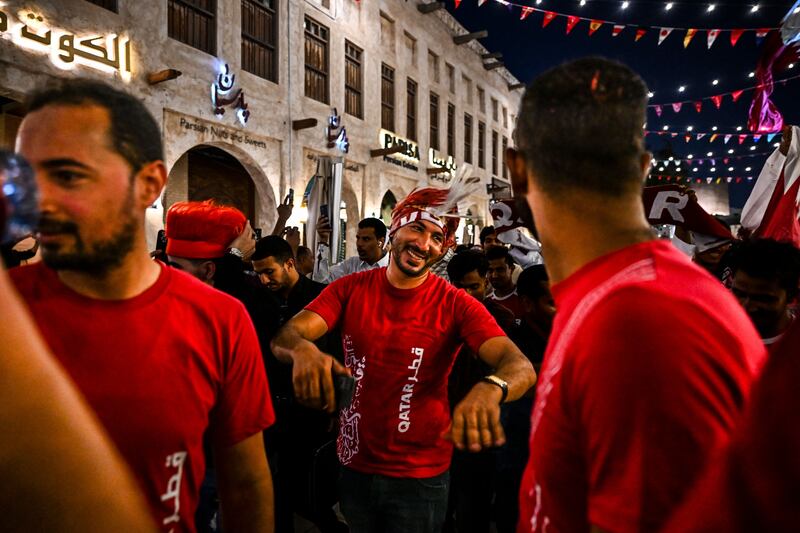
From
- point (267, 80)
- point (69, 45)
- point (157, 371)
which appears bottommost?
point (157, 371)

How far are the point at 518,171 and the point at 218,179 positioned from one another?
12.9 meters

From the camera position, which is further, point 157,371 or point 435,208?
point 435,208

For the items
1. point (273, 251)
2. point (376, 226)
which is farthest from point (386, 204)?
point (273, 251)

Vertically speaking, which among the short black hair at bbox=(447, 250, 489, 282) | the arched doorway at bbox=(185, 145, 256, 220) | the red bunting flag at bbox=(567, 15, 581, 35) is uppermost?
the red bunting flag at bbox=(567, 15, 581, 35)

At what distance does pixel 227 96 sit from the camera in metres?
11.1

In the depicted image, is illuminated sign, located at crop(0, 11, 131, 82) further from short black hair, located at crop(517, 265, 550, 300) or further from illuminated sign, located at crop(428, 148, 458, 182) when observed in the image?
illuminated sign, located at crop(428, 148, 458, 182)

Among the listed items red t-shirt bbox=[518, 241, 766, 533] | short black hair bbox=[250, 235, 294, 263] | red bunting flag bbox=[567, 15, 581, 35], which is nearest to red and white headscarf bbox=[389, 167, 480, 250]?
short black hair bbox=[250, 235, 294, 263]

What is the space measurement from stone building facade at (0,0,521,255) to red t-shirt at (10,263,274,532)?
7.50 feet

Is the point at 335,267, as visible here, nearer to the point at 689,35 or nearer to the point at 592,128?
the point at 592,128

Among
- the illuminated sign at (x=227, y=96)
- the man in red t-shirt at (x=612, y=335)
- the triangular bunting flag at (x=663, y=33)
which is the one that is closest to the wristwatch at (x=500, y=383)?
the man in red t-shirt at (x=612, y=335)

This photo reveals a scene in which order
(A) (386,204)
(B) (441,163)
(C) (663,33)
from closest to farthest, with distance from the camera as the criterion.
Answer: (C) (663,33) → (A) (386,204) → (B) (441,163)

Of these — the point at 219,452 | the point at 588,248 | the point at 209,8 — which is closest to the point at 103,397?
the point at 219,452

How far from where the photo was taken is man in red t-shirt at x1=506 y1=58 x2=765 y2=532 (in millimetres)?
736

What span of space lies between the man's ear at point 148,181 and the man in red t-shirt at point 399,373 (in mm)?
911
